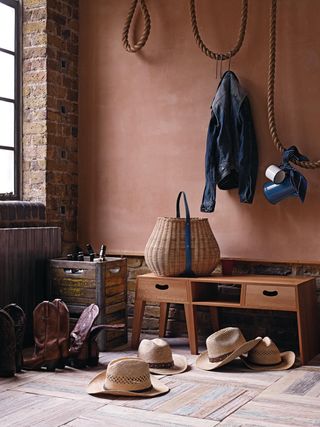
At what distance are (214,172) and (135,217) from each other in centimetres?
85

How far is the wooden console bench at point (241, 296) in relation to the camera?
4656 mm

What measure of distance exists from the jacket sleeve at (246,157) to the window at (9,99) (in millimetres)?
1827

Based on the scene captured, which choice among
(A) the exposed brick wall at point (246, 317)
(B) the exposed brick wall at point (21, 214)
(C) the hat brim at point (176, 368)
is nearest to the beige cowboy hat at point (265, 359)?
(C) the hat brim at point (176, 368)

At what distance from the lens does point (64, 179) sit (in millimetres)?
5844

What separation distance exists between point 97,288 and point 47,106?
1587mm

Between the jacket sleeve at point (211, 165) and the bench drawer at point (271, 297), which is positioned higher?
the jacket sleeve at point (211, 165)

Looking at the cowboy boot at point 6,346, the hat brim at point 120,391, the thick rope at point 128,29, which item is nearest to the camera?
the hat brim at point 120,391

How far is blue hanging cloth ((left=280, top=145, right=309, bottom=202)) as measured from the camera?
4.94 metres

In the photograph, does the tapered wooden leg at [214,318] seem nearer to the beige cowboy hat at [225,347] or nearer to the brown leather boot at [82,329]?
the beige cowboy hat at [225,347]

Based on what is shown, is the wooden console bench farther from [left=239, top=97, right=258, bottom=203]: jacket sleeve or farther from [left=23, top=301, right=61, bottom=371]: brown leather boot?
[left=23, top=301, right=61, bottom=371]: brown leather boot

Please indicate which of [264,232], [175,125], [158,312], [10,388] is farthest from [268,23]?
[10,388]

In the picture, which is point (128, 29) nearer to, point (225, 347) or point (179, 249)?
point (179, 249)

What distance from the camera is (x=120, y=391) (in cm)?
378

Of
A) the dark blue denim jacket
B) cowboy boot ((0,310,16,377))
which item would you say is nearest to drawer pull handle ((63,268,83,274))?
cowboy boot ((0,310,16,377))
